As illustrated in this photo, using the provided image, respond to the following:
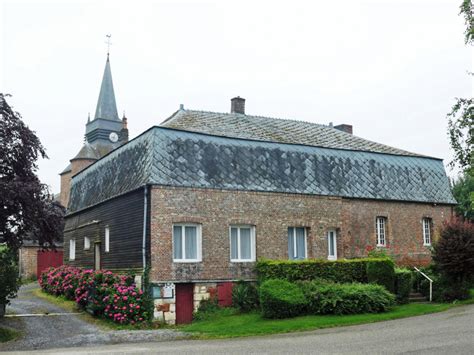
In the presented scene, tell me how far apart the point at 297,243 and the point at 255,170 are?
141 inches

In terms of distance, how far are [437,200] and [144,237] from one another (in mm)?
15320

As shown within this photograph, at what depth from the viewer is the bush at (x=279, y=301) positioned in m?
18.8

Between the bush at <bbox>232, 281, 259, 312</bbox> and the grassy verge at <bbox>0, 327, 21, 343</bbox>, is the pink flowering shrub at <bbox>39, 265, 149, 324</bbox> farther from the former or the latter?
the bush at <bbox>232, 281, 259, 312</bbox>

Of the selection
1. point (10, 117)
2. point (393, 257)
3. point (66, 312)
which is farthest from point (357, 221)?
point (10, 117)

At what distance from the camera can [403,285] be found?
71.2 feet

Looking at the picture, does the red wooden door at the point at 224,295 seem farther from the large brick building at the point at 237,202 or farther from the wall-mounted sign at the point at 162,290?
the wall-mounted sign at the point at 162,290

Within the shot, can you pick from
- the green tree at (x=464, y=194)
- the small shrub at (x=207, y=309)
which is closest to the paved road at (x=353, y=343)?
the small shrub at (x=207, y=309)

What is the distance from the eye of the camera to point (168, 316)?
1994 cm

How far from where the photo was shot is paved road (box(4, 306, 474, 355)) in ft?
42.3

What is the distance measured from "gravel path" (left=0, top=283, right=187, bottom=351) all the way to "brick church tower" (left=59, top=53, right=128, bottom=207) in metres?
43.6

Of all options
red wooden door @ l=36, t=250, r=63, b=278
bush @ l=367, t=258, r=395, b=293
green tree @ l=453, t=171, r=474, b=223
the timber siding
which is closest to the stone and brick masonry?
the timber siding

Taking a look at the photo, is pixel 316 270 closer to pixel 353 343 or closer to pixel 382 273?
pixel 382 273

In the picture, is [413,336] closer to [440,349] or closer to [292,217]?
[440,349]

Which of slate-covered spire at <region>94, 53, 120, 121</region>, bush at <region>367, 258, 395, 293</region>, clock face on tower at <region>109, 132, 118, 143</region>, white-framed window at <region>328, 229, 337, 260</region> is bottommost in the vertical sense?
bush at <region>367, 258, 395, 293</region>
